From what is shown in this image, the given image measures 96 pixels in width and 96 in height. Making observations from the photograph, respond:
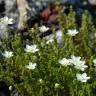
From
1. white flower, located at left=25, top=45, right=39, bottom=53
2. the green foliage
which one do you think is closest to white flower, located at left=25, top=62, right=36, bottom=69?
the green foliage

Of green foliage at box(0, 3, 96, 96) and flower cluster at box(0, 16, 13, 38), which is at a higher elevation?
flower cluster at box(0, 16, 13, 38)

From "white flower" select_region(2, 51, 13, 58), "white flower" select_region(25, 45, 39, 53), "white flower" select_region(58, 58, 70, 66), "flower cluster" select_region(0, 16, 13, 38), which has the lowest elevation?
"white flower" select_region(58, 58, 70, 66)

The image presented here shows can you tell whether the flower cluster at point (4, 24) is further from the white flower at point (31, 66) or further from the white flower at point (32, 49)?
the white flower at point (31, 66)

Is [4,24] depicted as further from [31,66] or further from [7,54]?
[31,66]

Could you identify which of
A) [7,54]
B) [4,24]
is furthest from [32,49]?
[4,24]

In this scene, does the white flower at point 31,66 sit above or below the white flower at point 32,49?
below

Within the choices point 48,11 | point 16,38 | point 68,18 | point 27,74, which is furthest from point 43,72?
point 48,11

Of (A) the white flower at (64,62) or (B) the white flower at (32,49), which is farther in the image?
(B) the white flower at (32,49)

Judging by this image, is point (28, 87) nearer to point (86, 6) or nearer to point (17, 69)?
point (17, 69)

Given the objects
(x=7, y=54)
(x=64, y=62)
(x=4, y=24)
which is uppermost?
(x=4, y=24)

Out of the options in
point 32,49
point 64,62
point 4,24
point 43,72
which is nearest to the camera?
point 64,62

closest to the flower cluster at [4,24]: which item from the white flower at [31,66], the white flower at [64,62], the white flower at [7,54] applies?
the white flower at [7,54]

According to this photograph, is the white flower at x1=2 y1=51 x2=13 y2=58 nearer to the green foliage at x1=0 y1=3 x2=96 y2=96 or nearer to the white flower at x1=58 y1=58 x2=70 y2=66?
the green foliage at x1=0 y1=3 x2=96 y2=96
